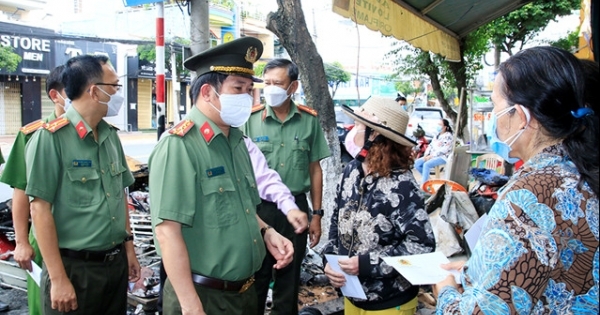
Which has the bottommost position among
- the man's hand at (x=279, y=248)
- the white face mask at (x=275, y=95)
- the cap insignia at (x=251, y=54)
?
Answer: the man's hand at (x=279, y=248)

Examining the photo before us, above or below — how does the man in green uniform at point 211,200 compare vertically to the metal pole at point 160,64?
below

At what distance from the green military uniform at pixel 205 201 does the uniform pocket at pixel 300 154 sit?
153 centimetres

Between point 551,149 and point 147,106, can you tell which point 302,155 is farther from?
point 147,106

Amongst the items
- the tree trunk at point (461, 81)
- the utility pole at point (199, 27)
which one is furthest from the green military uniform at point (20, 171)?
the tree trunk at point (461, 81)

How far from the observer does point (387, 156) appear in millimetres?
2414

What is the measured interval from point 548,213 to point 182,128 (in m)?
1.38

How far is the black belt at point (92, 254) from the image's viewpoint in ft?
8.14

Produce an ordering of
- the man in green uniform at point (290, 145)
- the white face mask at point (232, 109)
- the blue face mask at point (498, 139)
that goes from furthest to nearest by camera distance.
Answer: the man in green uniform at point (290, 145) < the white face mask at point (232, 109) < the blue face mask at point (498, 139)

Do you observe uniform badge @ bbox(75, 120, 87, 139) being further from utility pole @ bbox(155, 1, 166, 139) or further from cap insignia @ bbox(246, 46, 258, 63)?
utility pole @ bbox(155, 1, 166, 139)

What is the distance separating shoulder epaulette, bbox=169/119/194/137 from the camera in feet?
6.39

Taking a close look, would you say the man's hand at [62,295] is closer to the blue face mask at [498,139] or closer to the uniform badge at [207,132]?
the uniform badge at [207,132]

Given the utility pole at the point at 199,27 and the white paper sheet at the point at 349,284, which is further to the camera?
the utility pole at the point at 199,27

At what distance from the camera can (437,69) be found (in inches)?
457

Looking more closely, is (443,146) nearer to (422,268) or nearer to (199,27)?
(199,27)
